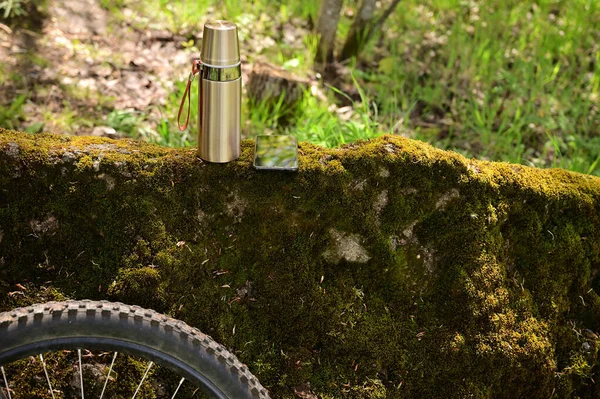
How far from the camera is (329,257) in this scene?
2371 mm

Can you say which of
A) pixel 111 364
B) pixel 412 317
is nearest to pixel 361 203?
pixel 412 317

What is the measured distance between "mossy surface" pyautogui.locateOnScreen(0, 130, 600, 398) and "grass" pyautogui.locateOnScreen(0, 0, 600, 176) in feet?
4.93

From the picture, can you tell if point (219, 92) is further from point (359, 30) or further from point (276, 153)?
point (359, 30)

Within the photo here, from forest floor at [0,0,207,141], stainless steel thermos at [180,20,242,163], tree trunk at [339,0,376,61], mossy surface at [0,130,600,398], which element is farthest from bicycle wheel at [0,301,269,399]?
tree trunk at [339,0,376,61]

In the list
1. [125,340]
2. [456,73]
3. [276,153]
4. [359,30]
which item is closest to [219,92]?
[276,153]

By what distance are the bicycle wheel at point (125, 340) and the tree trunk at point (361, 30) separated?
3764mm

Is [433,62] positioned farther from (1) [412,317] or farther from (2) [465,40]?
(1) [412,317]

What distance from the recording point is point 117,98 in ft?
14.2

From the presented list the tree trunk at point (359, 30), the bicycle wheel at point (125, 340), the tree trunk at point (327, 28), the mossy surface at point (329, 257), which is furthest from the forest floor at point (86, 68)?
the bicycle wheel at point (125, 340)

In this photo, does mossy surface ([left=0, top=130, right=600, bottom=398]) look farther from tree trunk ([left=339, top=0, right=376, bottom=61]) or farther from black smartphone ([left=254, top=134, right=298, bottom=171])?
tree trunk ([left=339, top=0, right=376, bottom=61])

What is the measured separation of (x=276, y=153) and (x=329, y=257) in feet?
1.59

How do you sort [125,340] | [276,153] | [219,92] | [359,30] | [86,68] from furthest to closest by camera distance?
1. [359,30]
2. [86,68]
3. [276,153]
4. [219,92]
5. [125,340]

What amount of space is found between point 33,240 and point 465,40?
448 cm

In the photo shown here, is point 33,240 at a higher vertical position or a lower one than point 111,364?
higher
